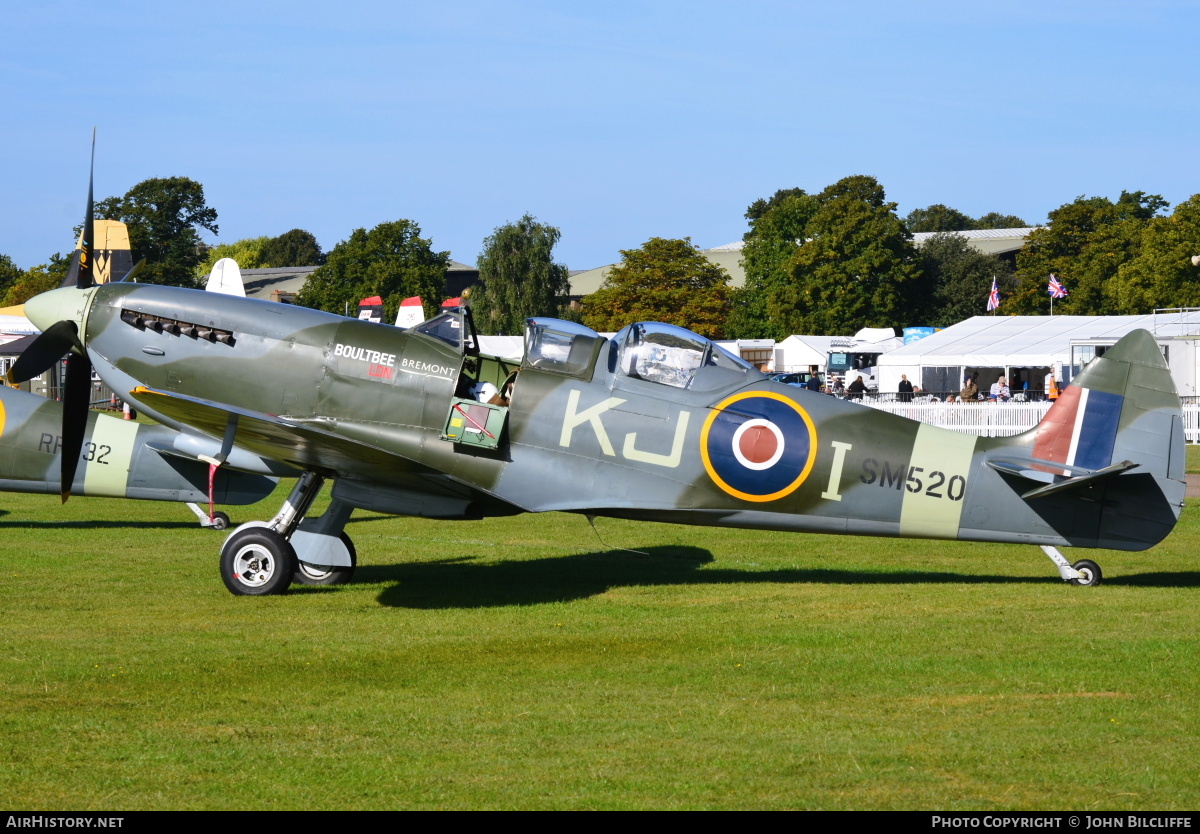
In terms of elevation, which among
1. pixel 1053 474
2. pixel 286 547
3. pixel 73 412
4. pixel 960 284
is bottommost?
pixel 286 547

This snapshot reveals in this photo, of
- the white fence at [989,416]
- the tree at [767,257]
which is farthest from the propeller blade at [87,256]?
the tree at [767,257]

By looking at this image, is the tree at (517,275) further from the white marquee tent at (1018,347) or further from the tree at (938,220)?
the tree at (938,220)

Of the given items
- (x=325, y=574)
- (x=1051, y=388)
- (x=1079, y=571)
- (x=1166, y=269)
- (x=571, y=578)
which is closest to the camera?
(x=1079, y=571)

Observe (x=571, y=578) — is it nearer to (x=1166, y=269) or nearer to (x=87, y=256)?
(x=87, y=256)

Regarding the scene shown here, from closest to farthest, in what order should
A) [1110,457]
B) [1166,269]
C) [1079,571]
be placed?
1. [1110,457]
2. [1079,571]
3. [1166,269]

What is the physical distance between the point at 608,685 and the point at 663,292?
77.6 m

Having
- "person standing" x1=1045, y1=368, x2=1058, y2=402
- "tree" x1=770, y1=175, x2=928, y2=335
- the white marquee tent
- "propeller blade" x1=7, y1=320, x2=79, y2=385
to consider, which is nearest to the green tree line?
"tree" x1=770, y1=175, x2=928, y2=335

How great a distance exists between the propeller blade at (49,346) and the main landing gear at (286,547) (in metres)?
2.11

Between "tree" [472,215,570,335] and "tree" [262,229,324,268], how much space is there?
80.2 m

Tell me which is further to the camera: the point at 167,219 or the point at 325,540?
the point at 167,219

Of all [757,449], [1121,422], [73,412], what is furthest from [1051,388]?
[73,412]

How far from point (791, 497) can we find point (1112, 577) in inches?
123

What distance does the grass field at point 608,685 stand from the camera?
193 inches

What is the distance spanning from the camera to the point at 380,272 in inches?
3290
